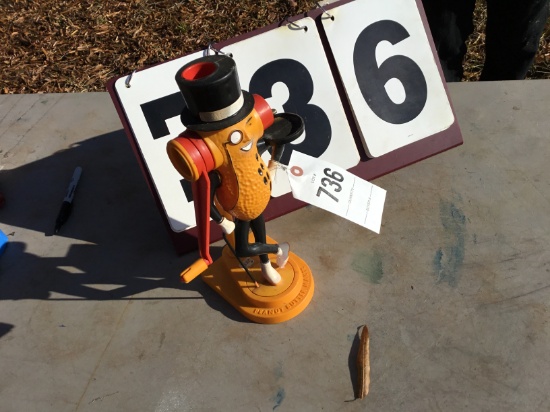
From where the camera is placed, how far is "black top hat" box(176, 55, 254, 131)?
1120 millimetres

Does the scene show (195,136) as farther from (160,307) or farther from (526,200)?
(526,200)

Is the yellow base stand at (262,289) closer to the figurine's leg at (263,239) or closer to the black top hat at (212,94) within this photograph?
the figurine's leg at (263,239)

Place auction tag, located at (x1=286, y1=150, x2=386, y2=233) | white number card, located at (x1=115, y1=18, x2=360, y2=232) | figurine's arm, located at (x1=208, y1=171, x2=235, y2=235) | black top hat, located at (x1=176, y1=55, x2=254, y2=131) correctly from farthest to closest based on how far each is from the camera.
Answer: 1. white number card, located at (x1=115, y1=18, x2=360, y2=232)
2. auction tag, located at (x1=286, y1=150, x2=386, y2=233)
3. figurine's arm, located at (x1=208, y1=171, x2=235, y2=235)
4. black top hat, located at (x1=176, y1=55, x2=254, y2=131)

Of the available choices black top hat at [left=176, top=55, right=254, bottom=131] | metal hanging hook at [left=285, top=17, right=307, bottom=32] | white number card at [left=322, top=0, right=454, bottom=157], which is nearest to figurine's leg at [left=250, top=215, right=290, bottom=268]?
black top hat at [left=176, top=55, right=254, bottom=131]

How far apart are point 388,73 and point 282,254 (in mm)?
734

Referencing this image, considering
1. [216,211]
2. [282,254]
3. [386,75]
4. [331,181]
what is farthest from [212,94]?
[386,75]

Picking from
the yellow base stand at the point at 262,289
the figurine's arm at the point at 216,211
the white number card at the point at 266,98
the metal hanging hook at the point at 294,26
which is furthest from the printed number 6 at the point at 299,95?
the figurine's arm at the point at 216,211

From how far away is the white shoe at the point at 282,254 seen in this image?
1544 mm

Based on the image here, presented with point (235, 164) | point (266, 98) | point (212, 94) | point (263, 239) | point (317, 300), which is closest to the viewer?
point (212, 94)

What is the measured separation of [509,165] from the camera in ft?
6.26

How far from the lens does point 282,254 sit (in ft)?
5.10

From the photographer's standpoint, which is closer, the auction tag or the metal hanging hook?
the auction tag

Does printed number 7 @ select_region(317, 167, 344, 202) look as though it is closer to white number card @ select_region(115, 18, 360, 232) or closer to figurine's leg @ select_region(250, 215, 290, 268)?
figurine's leg @ select_region(250, 215, 290, 268)

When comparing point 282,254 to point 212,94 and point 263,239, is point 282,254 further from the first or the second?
point 212,94
